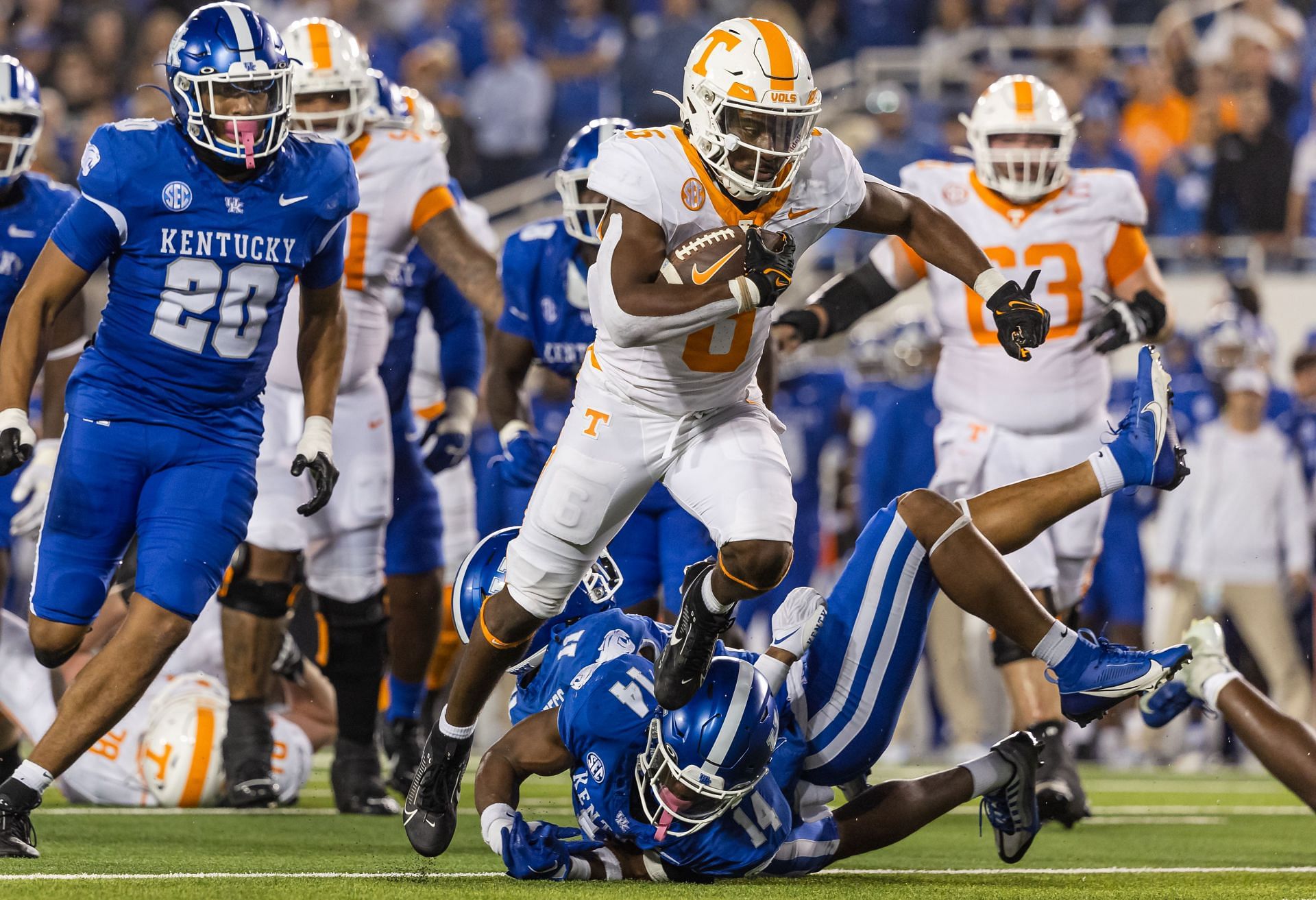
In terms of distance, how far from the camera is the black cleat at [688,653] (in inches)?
159

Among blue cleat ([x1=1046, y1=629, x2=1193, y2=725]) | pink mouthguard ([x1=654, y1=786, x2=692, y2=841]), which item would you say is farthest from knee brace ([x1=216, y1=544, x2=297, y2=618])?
blue cleat ([x1=1046, y1=629, x2=1193, y2=725])

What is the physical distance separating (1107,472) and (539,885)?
1659mm

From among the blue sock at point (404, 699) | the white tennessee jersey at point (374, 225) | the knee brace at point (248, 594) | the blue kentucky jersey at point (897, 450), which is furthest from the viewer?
the blue kentucky jersey at point (897, 450)

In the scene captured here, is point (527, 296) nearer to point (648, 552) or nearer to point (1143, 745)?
point (648, 552)

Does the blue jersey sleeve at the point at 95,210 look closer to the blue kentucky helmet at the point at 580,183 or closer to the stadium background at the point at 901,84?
the blue kentucky helmet at the point at 580,183

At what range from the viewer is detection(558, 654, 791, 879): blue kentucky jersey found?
165 inches

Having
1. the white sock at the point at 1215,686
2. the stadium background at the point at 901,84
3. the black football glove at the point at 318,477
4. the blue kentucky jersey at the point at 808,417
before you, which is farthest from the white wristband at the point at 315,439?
the stadium background at the point at 901,84

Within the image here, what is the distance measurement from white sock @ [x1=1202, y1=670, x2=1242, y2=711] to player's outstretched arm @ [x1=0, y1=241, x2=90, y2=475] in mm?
3164

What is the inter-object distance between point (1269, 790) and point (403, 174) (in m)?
4.45

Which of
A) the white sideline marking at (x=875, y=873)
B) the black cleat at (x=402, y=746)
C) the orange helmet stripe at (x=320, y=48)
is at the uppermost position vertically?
the orange helmet stripe at (x=320, y=48)

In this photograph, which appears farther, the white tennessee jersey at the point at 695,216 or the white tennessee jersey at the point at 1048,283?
the white tennessee jersey at the point at 1048,283

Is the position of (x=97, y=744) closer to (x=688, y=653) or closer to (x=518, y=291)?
(x=518, y=291)

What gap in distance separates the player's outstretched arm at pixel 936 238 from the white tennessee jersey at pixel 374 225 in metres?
2.02

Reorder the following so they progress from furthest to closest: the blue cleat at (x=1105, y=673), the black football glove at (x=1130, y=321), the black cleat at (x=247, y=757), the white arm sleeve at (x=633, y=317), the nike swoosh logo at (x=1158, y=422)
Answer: the black cleat at (x=247, y=757) → the black football glove at (x=1130, y=321) → the nike swoosh logo at (x=1158, y=422) → the blue cleat at (x=1105, y=673) → the white arm sleeve at (x=633, y=317)
